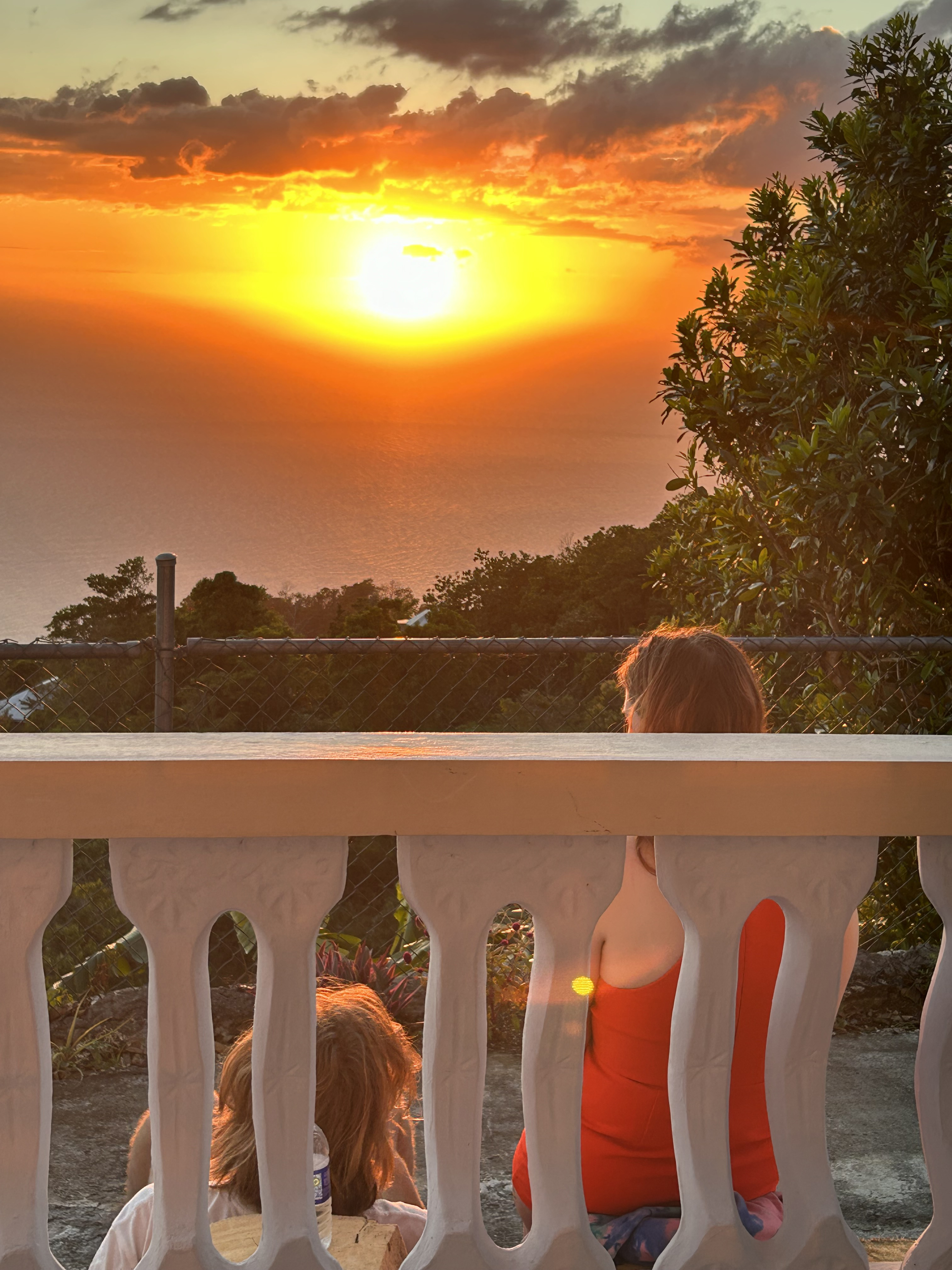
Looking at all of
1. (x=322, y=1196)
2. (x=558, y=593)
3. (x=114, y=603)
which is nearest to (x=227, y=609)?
(x=114, y=603)

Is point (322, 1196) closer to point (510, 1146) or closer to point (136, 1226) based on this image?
point (136, 1226)

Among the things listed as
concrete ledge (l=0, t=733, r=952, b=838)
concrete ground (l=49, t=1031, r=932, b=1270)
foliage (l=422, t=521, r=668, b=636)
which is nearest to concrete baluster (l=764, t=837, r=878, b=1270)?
concrete ledge (l=0, t=733, r=952, b=838)

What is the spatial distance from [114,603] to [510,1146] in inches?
202

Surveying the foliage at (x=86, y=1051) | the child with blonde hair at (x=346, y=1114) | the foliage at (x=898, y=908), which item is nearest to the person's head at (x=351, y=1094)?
the child with blonde hair at (x=346, y=1114)

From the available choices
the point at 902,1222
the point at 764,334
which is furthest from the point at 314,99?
the point at 902,1222

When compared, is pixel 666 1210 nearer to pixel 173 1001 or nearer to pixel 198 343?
pixel 173 1001

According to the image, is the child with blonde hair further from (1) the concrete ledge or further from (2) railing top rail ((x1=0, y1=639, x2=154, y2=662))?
(2) railing top rail ((x1=0, y1=639, x2=154, y2=662))

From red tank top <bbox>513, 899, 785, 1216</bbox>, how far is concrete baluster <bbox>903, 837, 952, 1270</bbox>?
0.35 meters

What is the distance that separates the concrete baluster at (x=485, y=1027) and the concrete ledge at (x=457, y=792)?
53 millimetres

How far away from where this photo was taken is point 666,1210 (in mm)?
1571

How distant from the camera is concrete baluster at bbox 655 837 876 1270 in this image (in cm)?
117

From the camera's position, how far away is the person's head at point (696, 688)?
185cm

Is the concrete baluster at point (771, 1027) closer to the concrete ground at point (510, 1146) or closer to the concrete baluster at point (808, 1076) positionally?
the concrete baluster at point (808, 1076)

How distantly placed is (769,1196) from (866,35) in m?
5.83
